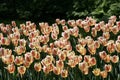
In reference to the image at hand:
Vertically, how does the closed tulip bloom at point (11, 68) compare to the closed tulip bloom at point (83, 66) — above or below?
above

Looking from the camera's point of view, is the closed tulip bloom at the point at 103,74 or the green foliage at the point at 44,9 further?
the green foliage at the point at 44,9

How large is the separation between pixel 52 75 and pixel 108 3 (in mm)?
4431

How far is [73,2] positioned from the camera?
10609mm

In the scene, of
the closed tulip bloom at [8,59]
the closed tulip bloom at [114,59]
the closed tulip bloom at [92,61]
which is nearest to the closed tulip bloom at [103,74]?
the closed tulip bloom at [92,61]

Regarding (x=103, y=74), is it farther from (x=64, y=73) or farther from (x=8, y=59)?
(x=8, y=59)

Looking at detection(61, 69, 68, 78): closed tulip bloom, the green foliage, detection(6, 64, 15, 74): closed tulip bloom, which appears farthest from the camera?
the green foliage

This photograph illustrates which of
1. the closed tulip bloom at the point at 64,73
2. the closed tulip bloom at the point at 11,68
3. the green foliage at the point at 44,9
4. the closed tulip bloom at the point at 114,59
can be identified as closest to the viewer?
the closed tulip bloom at the point at 64,73

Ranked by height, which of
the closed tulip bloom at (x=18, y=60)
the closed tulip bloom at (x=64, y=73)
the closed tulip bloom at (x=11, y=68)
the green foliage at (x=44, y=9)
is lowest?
the closed tulip bloom at (x=64, y=73)

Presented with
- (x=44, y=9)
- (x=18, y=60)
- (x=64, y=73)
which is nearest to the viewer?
(x=64, y=73)

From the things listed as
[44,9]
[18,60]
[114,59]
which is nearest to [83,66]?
[114,59]

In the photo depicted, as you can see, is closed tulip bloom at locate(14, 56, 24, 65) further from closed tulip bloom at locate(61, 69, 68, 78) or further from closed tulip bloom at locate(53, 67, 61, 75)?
closed tulip bloom at locate(61, 69, 68, 78)

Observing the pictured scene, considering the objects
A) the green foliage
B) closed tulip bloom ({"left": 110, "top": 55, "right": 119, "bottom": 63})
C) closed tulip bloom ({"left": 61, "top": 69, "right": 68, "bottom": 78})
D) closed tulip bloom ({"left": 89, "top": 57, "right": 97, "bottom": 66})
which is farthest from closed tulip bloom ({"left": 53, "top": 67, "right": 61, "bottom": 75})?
the green foliage

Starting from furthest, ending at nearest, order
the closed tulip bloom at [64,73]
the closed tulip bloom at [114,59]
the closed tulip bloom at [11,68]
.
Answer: the closed tulip bloom at [114,59], the closed tulip bloom at [11,68], the closed tulip bloom at [64,73]

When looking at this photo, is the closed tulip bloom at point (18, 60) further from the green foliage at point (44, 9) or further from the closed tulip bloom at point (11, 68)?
the green foliage at point (44, 9)
